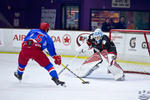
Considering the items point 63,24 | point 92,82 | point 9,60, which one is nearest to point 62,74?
point 92,82

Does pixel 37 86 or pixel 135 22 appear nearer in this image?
pixel 37 86

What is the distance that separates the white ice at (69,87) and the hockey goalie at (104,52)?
17 centimetres

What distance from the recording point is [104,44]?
23.4ft

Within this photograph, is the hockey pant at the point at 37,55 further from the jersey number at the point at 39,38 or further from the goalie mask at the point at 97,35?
the goalie mask at the point at 97,35

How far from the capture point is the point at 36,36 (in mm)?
6195

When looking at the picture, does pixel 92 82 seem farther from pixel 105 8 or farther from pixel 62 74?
pixel 105 8

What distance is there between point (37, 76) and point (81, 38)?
346cm

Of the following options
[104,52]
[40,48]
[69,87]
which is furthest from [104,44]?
[40,48]

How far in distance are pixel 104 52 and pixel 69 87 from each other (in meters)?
1.23

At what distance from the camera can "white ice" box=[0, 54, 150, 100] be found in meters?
5.60

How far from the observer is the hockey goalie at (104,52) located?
23.1 feet

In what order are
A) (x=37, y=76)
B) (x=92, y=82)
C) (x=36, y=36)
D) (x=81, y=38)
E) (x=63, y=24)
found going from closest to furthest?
(x=36, y=36) < (x=92, y=82) < (x=37, y=76) < (x=81, y=38) < (x=63, y=24)

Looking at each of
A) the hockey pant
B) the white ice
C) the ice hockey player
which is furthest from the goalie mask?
the hockey pant

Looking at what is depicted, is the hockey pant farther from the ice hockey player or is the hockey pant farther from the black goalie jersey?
the black goalie jersey
